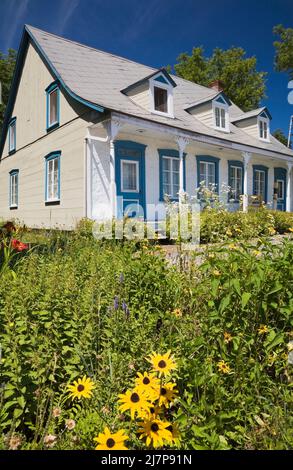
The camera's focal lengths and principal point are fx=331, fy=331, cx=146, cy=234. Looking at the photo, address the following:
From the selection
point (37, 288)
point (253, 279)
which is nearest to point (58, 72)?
point (37, 288)

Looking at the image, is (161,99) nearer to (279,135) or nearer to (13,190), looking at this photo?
(13,190)

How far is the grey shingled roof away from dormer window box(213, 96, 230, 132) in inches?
19.3

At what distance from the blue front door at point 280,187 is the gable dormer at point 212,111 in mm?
5331

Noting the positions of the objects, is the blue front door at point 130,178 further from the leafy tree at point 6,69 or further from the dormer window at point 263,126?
the leafy tree at point 6,69

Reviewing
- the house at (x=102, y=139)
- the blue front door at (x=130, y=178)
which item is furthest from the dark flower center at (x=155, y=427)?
the blue front door at (x=130, y=178)

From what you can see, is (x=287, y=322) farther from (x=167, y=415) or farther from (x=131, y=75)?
(x=131, y=75)

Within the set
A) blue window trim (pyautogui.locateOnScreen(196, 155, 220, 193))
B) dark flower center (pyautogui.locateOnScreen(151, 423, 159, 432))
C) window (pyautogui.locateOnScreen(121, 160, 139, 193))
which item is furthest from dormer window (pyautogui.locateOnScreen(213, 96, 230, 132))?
dark flower center (pyautogui.locateOnScreen(151, 423, 159, 432))

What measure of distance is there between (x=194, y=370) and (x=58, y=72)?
41.7ft

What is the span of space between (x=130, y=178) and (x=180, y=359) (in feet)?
34.9

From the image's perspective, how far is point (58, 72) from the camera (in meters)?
12.0

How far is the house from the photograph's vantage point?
1089cm

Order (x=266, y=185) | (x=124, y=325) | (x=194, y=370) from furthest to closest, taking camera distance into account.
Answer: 1. (x=266, y=185)
2. (x=124, y=325)
3. (x=194, y=370)

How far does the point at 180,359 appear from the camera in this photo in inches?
69.9

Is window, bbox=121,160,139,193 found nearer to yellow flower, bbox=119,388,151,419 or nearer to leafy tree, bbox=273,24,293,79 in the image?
yellow flower, bbox=119,388,151,419
